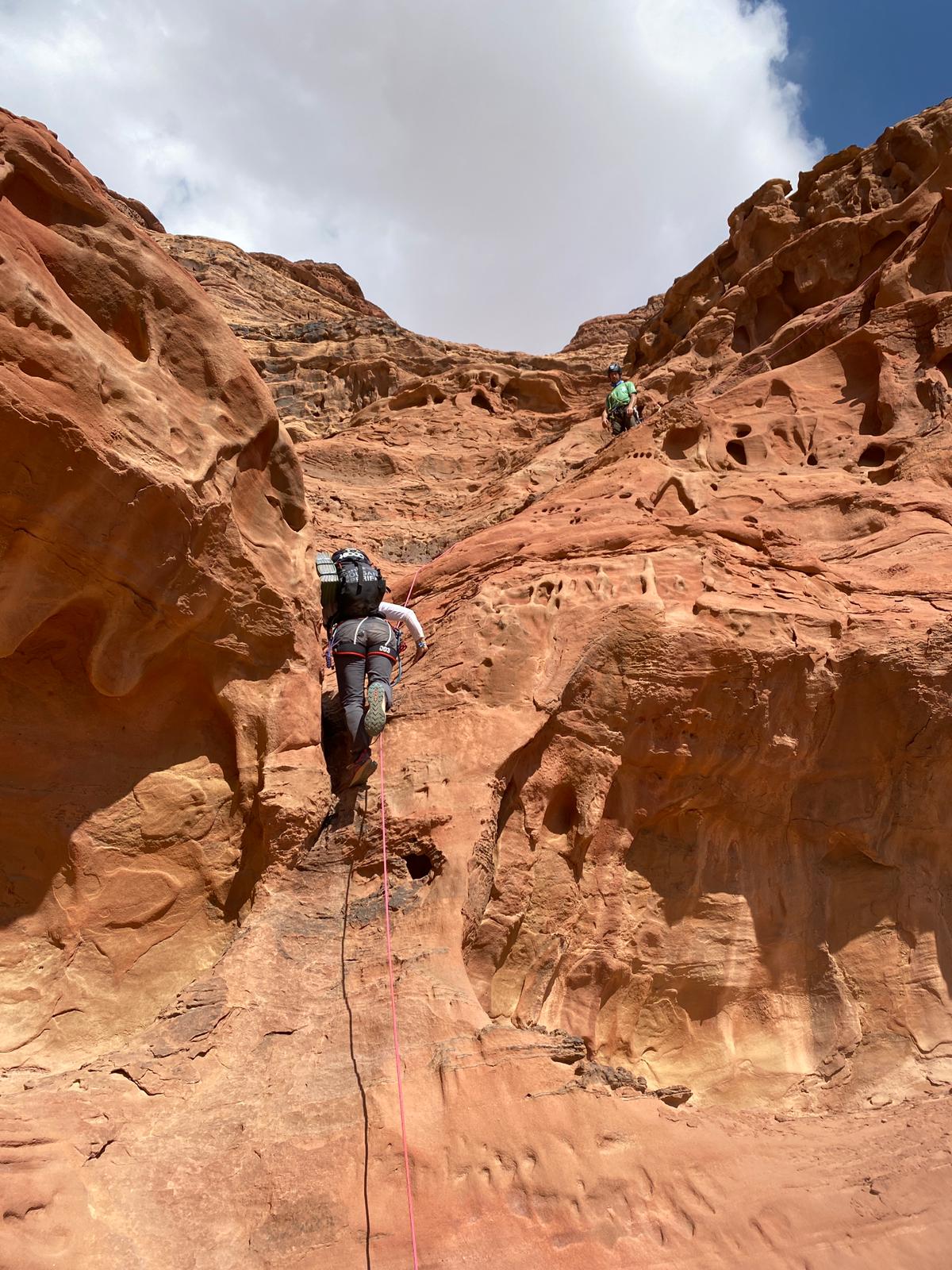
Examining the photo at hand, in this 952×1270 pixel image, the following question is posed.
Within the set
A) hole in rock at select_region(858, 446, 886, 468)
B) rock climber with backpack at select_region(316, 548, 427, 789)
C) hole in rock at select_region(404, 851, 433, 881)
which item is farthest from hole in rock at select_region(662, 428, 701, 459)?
hole in rock at select_region(404, 851, 433, 881)

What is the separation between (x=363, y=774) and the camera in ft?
21.6

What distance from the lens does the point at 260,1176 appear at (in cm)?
469

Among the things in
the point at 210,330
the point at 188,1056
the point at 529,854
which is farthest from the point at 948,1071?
the point at 210,330

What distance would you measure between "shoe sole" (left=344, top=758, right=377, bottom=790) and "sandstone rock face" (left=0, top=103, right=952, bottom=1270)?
0.22m

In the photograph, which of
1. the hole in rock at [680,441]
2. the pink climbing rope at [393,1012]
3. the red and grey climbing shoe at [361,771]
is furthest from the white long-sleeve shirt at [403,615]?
the hole in rock at [680,441]

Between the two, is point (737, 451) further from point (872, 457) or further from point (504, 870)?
point (504, 870)

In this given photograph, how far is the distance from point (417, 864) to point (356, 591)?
2316 millimetres

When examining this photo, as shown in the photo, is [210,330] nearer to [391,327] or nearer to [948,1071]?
[948,1071]

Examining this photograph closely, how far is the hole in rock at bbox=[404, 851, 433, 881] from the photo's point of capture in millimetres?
6285

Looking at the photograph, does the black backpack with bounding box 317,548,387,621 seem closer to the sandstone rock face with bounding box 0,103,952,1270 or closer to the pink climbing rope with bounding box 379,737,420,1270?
the sandstone rock face with bounding box 0,103,952,1270

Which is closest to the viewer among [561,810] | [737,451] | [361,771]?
[361,771]

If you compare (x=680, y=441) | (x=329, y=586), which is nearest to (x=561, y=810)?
(x=329, y=586)

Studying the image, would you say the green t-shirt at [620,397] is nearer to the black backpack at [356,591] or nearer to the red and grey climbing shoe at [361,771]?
the black backpack at [356,591]

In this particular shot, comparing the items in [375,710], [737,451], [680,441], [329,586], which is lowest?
[375,710]
